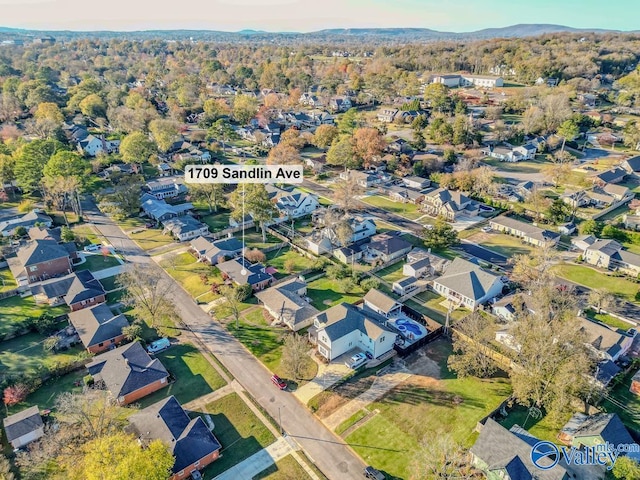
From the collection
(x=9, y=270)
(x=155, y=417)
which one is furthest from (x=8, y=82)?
(x=155, y=417)

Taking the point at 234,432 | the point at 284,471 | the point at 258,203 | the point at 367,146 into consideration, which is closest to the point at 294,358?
the point at 234,432

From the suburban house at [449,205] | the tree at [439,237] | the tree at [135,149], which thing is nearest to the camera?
the tree at [439,237]

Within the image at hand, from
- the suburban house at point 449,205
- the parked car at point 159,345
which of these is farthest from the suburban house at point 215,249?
the suburban house at point 449,205

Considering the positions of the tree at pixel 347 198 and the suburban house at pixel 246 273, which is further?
the tree at pixel 347 198

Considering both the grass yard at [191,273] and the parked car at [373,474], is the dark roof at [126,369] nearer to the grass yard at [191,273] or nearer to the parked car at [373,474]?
the grass yard at [191,273]

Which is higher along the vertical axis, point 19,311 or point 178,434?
point 178,434

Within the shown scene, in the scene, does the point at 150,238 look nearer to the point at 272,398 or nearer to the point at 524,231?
the point at 272,398
